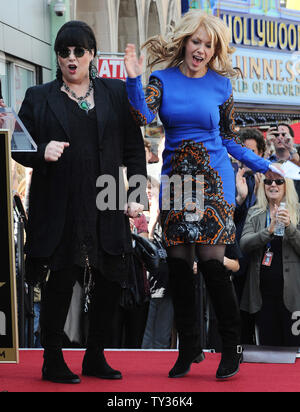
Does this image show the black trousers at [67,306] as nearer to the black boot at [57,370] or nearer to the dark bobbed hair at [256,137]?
the black boot at [57,370]

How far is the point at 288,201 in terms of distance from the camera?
7.32 meters

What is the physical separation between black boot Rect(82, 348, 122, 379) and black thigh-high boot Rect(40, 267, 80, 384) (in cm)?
22

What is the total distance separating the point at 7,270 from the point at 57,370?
→ 60 centimetres

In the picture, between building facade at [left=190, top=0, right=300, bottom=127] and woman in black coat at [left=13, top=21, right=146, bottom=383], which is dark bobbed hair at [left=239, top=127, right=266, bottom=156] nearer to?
woman in black coat at [left=13, top=21, right=146, bottom=383]

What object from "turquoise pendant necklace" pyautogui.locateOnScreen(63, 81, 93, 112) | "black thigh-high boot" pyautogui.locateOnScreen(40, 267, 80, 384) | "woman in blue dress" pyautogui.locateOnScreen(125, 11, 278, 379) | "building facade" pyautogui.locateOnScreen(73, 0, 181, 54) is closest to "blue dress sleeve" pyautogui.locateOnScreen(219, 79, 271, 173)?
"woman in blue dress" pyautogui.locateOnScreen(125, 11, 278, 379)

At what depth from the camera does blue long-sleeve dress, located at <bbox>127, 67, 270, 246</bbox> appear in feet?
16.6

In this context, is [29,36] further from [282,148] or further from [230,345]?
[230,345]

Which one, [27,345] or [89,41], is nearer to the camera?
[89,41]

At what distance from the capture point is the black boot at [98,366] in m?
5.03

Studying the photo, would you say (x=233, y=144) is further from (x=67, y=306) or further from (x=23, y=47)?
(x=23, y=47)

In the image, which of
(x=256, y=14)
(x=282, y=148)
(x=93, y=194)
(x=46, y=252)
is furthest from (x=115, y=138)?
(x=256, y=14)

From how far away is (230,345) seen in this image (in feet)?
16.7

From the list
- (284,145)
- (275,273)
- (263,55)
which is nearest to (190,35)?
(275,273)
